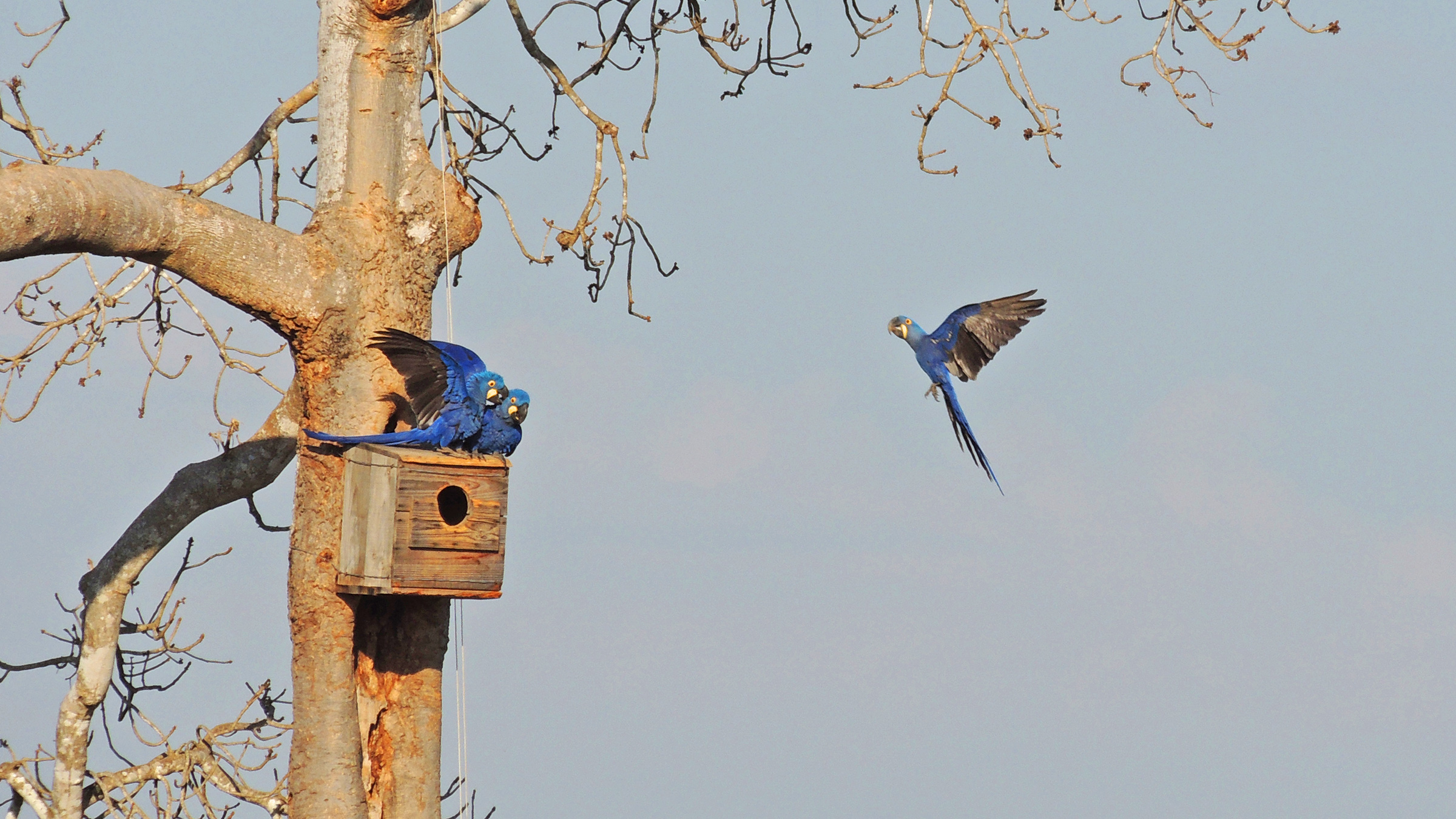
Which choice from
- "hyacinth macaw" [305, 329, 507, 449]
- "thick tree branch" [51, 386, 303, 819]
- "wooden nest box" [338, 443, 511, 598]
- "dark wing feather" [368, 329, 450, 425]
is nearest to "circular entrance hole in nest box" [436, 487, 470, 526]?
"wooden nest box" [338, 443, 511, 598]

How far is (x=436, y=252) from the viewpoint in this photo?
524 cm

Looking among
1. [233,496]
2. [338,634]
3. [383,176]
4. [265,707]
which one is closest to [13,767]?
[265,707]

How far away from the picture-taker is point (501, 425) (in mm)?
5152

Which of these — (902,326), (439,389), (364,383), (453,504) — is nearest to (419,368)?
(439,389)

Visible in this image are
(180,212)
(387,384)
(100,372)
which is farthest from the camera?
(100,372)

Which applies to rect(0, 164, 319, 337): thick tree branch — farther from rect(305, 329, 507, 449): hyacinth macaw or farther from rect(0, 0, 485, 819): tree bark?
rect(305, 329, 507, 449): hyacinth macaw

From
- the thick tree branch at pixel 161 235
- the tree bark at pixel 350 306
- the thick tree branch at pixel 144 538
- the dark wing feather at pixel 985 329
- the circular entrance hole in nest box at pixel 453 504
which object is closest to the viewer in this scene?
the thick tree branch at pixel 161 235

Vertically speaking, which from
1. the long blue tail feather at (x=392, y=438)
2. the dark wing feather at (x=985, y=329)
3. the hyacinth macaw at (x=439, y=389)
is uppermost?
the dark wing feather at (x=985, y=329)

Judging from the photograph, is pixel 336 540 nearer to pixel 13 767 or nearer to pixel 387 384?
pixel 387 384

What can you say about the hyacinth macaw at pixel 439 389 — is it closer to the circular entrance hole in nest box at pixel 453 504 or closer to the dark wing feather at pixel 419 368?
the dark wing feather at pixel 419 368

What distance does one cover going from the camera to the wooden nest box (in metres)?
4.78

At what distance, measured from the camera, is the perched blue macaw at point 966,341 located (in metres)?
5.56

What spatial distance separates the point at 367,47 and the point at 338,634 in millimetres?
2027

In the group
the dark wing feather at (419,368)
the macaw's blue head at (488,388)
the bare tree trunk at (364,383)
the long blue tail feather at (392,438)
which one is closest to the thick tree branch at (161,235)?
the bare tree trunk at (364,383)
